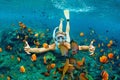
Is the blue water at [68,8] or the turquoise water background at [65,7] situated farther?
the turquoise water background at [65,7]

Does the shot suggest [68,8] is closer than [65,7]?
No

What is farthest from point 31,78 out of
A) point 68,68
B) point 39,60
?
point 68,68

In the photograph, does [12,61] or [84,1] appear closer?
[12,61]

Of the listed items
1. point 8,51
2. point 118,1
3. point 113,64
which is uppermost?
point 118,1

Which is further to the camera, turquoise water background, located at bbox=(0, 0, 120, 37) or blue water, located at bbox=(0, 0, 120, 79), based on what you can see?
turquoise water background, located at bbox=(0, 0, 120, 37)

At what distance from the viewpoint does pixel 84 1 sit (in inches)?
1056

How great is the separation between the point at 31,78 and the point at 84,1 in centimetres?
1739

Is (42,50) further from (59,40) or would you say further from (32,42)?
(32,42)

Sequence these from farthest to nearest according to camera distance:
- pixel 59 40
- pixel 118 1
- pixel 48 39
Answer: pixel 118 1 < pixel 48 39 < pixel 59 40

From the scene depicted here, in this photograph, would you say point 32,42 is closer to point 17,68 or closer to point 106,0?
point 17,68

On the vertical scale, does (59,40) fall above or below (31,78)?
above

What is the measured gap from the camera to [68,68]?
16.4ft

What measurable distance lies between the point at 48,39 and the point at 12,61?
4259 millimetres

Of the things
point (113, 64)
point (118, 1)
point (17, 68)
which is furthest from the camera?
point (118, 1)
